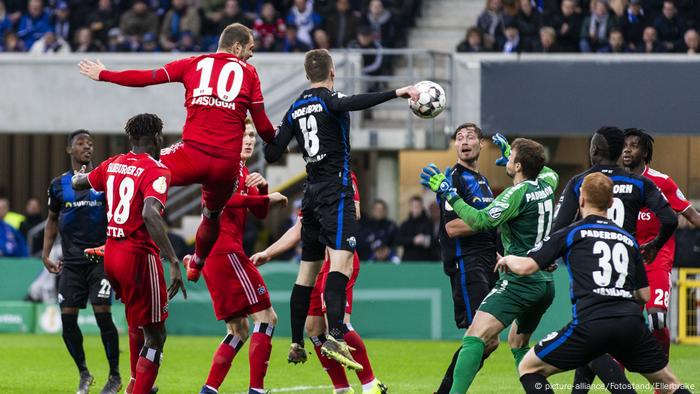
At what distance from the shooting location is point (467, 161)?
10.9m

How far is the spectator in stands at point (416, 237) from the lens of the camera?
20297mm

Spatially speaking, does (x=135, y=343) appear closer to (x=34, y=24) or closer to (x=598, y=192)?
(x=598, y=192)

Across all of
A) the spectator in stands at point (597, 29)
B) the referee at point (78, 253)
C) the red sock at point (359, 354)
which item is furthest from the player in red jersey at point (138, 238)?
the spectator in stands at point (597, 29)

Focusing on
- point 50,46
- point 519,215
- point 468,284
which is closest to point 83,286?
point 468,284

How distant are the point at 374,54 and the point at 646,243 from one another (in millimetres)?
11131

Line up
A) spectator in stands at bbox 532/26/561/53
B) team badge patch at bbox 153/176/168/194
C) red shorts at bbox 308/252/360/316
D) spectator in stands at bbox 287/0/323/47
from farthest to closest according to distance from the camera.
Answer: spectator in stands at bbox 287/0/323/47
spectator in stands at bbox 532/26/561/53
red shorts at bbox 308/252/360/316
team badge patch at bbox 153/176/168/194

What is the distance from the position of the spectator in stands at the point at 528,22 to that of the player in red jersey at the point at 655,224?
10.2m

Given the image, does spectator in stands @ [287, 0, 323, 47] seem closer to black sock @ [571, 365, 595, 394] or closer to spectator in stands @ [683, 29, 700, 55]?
spectator in stands @ [683, 29, 700, 55]

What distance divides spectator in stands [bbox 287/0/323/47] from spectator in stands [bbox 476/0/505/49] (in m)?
2.97

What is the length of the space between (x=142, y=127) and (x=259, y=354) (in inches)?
79.8

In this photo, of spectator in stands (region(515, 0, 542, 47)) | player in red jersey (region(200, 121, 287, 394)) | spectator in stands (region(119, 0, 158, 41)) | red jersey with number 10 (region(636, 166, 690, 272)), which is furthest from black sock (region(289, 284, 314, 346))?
spectator in stands (region(119, 0, 158, 41))

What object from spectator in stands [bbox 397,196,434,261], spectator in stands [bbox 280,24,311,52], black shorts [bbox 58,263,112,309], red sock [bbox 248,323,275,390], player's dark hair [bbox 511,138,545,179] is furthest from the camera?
spectator in stands [bbox 280,24,311,52]

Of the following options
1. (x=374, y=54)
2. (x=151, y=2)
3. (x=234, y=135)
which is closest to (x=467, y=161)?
(x=234, y=135)

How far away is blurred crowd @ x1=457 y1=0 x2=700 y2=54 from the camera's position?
20891mm
